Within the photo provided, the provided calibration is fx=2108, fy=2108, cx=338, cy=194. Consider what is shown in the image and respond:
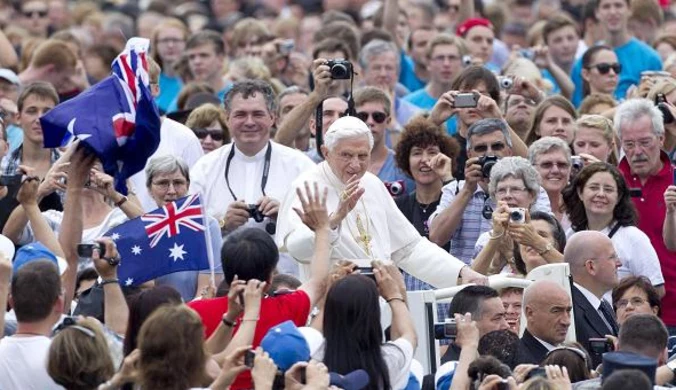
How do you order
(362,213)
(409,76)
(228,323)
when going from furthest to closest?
(409,76) → (362,213) → (228,323)

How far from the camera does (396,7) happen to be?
1922cm

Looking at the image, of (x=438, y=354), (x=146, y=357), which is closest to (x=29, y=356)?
(x=146, y=357)

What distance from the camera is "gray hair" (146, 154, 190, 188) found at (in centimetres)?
1223

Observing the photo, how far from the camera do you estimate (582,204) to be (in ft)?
41.9

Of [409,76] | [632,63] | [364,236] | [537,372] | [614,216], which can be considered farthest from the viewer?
[409,76]

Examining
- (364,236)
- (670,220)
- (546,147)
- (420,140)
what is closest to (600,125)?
(546,147)

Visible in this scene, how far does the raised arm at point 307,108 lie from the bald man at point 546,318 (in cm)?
270

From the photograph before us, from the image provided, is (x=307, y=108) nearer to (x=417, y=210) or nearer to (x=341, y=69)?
(x=341, y=69)

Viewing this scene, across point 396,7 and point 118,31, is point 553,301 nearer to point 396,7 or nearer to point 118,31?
point 396,7

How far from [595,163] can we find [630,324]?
327 cm

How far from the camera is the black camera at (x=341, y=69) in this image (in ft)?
41.5

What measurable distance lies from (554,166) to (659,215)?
0.76 m

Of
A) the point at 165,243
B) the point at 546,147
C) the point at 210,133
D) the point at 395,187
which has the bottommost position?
the point at 165,243

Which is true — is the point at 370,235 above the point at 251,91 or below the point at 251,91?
below
